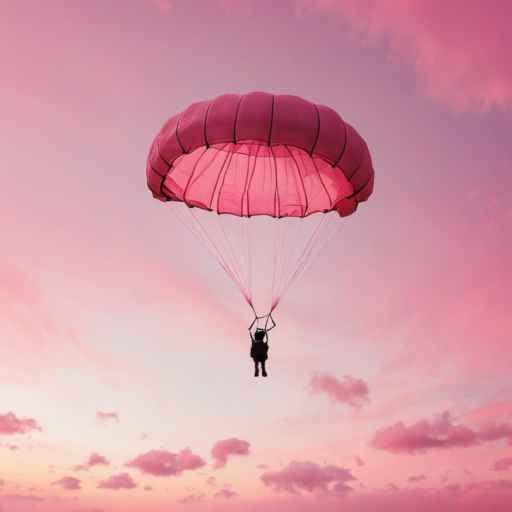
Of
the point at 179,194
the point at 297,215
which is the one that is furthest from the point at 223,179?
the point at 297,215

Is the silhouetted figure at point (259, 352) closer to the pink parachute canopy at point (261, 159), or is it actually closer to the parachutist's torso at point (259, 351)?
the parachutist's torso at point (259, 351)

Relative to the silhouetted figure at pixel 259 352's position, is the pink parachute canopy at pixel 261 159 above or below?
above

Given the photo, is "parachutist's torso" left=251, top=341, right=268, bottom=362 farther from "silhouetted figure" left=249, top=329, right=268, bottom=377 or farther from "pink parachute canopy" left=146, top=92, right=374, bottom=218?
"pink parachute canopy" left=146, top=92, right=374, bottom=218

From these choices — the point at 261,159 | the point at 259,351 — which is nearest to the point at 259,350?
the point at 259,351

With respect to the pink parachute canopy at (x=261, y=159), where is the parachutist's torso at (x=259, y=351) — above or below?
below

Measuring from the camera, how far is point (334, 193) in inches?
709

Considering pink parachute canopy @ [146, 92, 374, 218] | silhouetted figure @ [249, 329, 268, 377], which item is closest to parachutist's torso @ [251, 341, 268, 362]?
silhouetted figure @ [249, 329, 268, 377]

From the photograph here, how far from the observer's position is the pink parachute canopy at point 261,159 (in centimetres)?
1409

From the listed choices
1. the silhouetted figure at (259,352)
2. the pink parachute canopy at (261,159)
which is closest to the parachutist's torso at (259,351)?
the silhouetted figure at (259,352)

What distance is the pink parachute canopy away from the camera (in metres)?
14.1

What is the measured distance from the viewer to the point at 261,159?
18750 mm

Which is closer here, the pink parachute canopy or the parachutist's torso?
the pink parachute canopy

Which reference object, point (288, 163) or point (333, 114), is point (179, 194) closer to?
point (288, 163)

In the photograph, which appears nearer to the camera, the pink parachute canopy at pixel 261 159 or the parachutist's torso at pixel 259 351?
the pink parachute canopy at pixel 261 159
